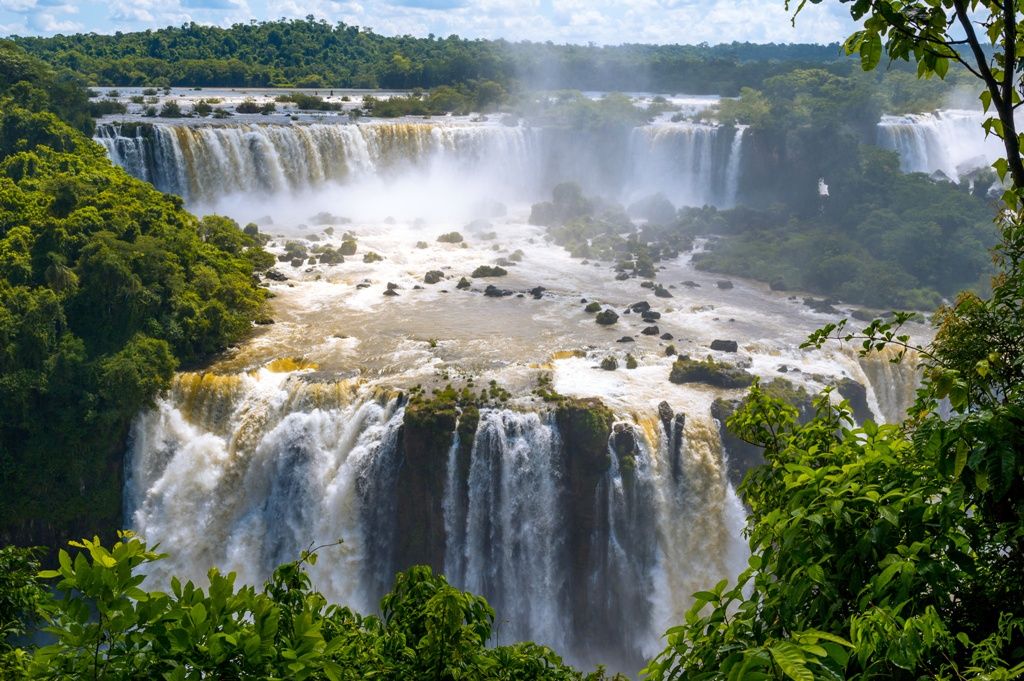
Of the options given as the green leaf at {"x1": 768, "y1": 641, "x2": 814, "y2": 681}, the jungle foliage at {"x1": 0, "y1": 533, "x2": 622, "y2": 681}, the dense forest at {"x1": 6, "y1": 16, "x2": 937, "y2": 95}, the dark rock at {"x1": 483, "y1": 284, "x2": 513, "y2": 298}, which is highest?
the dense forest at {"x1": 6, "y1": 16, "x2": 937, "y2": 95}

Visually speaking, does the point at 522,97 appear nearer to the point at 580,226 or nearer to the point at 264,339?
the point at 580,226

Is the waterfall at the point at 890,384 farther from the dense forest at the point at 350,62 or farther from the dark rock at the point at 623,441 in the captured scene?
the dense forest at the point at 350,62

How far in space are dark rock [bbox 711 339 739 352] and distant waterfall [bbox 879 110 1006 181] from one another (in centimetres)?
2541

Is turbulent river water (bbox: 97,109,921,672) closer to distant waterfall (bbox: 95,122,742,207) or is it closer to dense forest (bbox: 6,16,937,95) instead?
distant waterfall (bbox: 95,122,742,207)

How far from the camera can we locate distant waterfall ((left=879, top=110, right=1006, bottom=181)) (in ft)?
154

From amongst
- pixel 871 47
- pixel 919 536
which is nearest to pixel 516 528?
pixel 919 536

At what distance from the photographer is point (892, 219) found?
36.9m

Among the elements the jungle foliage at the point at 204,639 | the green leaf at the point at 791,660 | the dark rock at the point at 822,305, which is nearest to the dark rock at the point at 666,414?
the dark rock at the point at 822,305

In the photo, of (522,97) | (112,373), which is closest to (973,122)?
(522,97)

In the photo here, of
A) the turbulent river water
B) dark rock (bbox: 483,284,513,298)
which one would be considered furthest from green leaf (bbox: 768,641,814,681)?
dark rock (bbox: 483,284,513,298)

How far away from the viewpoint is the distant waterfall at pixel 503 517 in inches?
765

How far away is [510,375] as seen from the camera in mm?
21594

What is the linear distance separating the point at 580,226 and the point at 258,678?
3339 centimetres

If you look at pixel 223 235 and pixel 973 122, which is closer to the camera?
pixel 223 235
